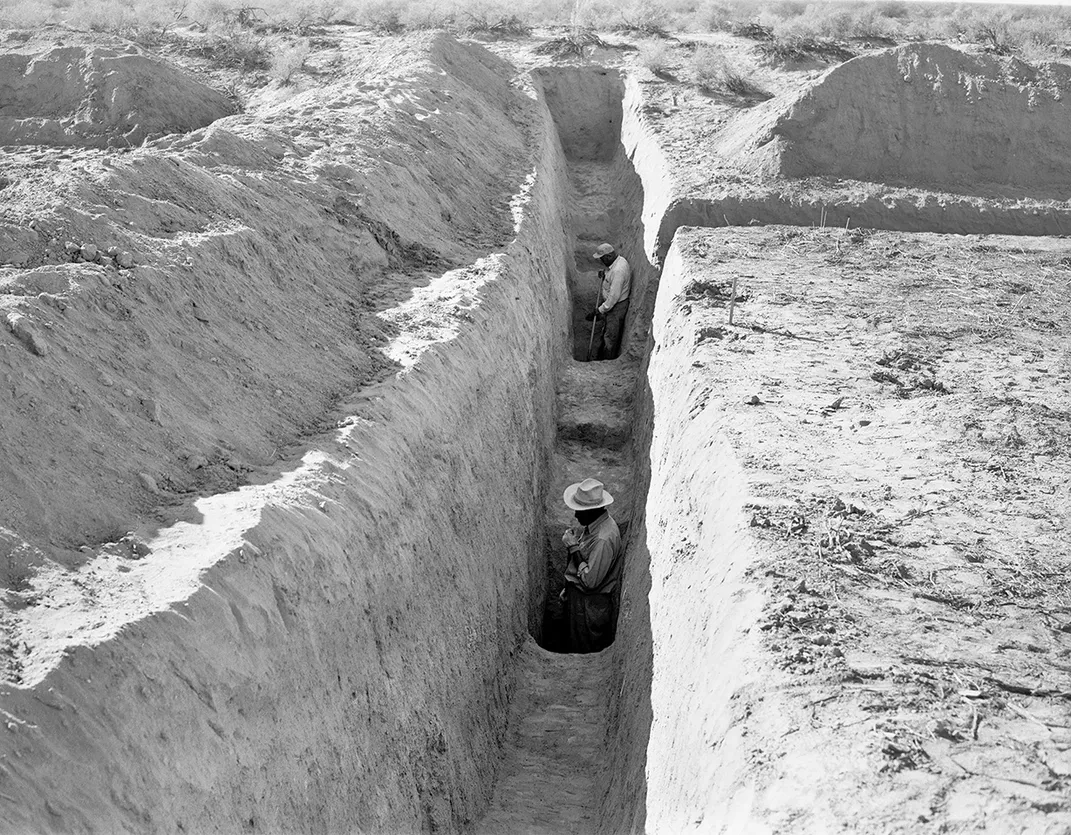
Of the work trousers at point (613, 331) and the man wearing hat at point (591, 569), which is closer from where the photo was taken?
the man wearing hat at point (591, 569)

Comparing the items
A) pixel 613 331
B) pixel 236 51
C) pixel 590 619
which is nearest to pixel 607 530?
pixel 590 619

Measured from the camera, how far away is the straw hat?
7926 mm

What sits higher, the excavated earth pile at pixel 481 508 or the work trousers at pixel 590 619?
the excavated earth pile at pixel 481 508

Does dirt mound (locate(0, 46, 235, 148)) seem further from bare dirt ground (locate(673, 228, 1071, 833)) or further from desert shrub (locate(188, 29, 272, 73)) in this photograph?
bare dirt ground (locate(673, 228, 1071, 833))

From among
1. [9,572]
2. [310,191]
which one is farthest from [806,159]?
[9,572]

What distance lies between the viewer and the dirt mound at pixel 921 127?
12094 millimetres

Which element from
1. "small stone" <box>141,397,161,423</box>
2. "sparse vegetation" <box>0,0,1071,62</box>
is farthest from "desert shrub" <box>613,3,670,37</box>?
"small stone" <box>141,397,161,423</box>

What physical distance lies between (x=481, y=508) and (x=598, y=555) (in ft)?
4.06

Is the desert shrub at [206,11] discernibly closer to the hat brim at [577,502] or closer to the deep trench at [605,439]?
the deep trench at [605,439]

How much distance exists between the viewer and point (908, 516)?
507 cm

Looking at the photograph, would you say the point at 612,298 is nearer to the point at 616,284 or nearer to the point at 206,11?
the point at 616,284

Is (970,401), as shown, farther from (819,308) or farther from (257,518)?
(257,518)

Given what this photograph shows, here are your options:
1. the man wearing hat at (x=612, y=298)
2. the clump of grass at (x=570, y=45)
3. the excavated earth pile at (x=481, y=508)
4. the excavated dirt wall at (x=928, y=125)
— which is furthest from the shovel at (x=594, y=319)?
the clump of grass at (x=570, y=45)

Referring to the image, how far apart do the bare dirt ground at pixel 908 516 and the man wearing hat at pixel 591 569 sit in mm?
1474
